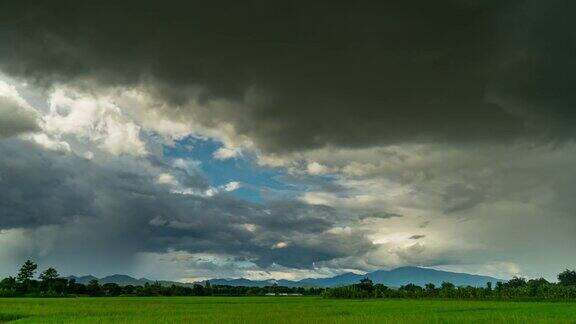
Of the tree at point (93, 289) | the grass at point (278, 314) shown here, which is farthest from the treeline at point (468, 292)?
the tree at point (93, 289)

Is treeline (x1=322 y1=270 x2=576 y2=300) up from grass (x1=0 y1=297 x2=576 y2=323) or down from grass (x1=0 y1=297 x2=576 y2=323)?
up

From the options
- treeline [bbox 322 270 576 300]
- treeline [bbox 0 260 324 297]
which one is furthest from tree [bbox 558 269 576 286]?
treeline [bbox 0 260 324 297]

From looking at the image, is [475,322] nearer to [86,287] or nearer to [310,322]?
[310,322]

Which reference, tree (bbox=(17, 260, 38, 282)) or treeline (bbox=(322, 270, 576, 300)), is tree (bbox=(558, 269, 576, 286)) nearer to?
treeline (bbox=(322, 270, 576, 300))

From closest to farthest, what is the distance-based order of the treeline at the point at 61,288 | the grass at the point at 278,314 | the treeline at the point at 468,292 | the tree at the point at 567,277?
the grass at the point at 278,314 < the treeline at the point at 468,292 < the treeline at the point at 61,288 < the tree at the point at 567,277

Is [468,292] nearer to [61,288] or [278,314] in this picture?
[278,314]

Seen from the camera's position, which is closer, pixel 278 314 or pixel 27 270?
pixel 278 314

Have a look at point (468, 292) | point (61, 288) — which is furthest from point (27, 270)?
point (468, 292)

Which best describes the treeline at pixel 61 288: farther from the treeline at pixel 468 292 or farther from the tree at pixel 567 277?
the tree at pixel 567 277

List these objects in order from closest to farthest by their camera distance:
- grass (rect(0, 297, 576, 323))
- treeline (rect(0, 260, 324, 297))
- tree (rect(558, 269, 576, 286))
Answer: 1. grass (rect(0, 297, 576, 323))
2. treeline (rect(0, 260, 324, 297))
3. tree (rect(558, 269, 576, 286))

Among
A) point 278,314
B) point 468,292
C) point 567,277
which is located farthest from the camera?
point 567,277

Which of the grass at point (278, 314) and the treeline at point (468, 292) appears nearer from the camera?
the grass at point (278, 314)

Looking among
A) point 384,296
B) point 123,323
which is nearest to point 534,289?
point 384,296

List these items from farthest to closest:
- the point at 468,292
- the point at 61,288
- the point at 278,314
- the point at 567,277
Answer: the point at 567,277 → the point at 61,288 → the point at 468,292 → the point at 278,314
